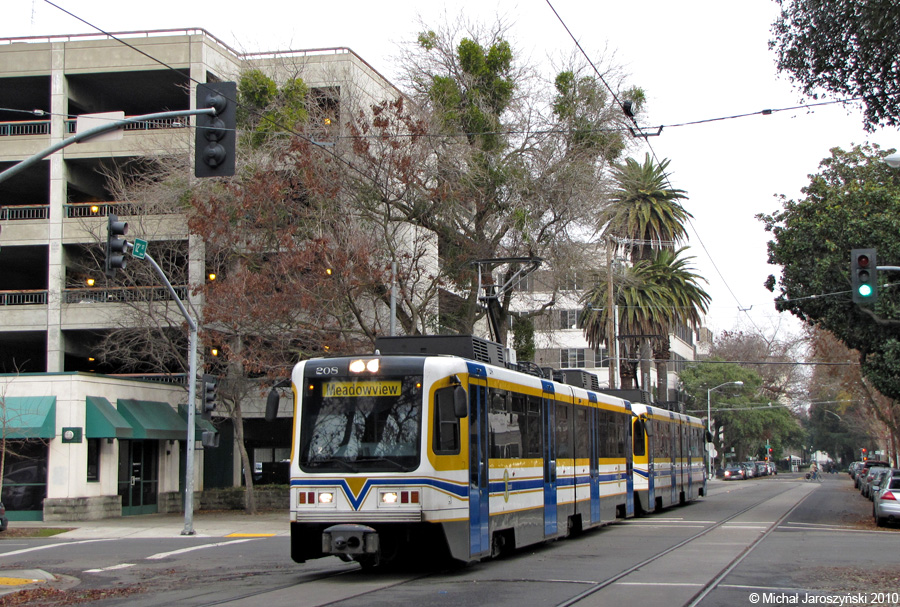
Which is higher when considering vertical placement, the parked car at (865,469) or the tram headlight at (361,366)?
the tram headlight at (361,366)

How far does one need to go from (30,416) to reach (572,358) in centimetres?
5376

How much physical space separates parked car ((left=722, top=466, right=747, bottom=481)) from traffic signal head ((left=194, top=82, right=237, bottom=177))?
72306mm

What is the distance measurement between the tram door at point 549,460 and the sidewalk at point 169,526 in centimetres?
1009

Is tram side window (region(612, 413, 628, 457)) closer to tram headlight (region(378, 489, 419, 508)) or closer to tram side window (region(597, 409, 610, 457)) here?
tram side window (region(597, 409, 610, 457))

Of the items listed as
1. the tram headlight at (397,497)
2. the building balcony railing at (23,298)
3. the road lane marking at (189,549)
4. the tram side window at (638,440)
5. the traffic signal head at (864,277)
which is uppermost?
the building balcony railing at (23,298)

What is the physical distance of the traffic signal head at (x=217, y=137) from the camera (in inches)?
532

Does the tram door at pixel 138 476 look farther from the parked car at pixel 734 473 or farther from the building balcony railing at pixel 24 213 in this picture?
the parked car at pixel 734 473

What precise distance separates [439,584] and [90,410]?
22384 mm

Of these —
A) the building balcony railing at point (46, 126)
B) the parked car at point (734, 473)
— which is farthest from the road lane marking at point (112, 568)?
the parked car at point (734, 473)

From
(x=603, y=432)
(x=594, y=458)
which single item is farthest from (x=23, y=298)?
(x=594, y=458)

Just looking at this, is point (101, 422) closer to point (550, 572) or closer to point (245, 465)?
point (245, 465)

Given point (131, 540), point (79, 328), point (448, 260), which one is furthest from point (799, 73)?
point (79, 328)

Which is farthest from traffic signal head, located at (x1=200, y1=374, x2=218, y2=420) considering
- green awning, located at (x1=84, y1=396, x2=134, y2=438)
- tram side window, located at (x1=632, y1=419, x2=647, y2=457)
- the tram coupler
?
the tram coupler

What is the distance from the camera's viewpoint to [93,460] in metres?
32.2
